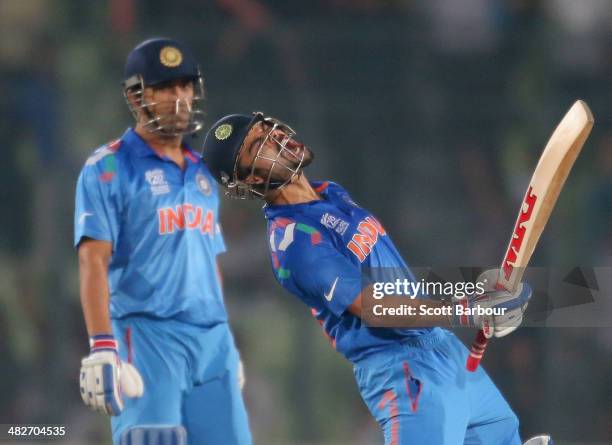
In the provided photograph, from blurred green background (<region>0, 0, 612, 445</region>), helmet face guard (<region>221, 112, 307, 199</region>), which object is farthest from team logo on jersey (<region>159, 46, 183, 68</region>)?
blurred green background (<region>0, 0, 612, 445</region>)

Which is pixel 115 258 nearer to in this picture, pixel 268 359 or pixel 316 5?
pixel 268 359

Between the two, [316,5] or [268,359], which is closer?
[268,359]

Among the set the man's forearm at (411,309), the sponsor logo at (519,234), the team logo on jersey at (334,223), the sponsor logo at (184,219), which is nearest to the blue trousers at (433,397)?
the man's forearm at (411,309)

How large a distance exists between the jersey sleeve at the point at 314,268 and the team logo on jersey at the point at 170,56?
101 centimetres

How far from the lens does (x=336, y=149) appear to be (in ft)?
20.9

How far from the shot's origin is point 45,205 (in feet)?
20.5

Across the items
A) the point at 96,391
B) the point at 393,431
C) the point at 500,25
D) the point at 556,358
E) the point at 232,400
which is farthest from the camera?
the point at 500,25

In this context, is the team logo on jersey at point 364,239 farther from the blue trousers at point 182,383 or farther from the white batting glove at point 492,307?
the blue trousers at point 182,383

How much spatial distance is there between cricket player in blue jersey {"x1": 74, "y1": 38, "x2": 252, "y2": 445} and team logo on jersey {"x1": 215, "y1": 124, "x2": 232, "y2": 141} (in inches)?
22.0

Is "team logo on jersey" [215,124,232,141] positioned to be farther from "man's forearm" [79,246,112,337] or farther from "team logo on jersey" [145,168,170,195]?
"man's forearm" [79,246,112,337]

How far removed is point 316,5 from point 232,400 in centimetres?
365

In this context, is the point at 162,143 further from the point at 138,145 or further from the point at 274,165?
the point at 274,165

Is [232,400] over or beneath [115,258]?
beneath

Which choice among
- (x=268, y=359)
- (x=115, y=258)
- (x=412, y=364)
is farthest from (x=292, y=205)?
(x=268, y=359)
